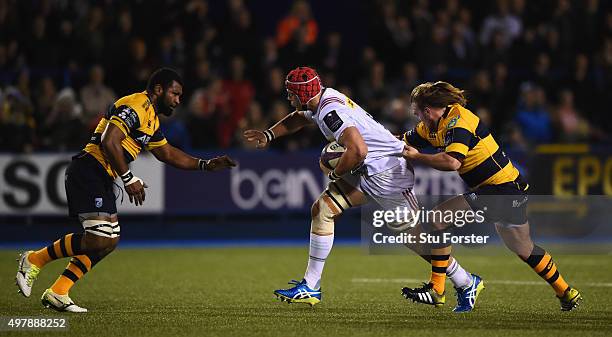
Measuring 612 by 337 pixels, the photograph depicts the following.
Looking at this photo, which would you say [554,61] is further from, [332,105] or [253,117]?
[332,105]

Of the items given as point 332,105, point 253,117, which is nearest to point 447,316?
point 332,105

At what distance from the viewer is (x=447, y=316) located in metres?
8.75

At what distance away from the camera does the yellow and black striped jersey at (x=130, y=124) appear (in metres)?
8.80

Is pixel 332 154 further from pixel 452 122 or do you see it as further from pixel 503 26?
pixel 503 26

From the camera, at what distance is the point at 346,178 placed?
30.5ft

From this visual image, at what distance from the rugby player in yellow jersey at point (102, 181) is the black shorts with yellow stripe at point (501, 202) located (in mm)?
2120

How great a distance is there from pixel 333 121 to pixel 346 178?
2.12ft

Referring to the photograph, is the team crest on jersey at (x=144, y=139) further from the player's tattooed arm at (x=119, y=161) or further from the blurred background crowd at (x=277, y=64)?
the blurred background crowd at (x=277, y=64)

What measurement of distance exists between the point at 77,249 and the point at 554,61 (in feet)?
41.1

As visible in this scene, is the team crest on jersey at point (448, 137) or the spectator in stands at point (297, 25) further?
the spectator in stands at point (297, 25)

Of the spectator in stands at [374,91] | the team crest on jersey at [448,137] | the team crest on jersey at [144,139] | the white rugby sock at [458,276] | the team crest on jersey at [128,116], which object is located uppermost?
the spectator in stands at [374,91]

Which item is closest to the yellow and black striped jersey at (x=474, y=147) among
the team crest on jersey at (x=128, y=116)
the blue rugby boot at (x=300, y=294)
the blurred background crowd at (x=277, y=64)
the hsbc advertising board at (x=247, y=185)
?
the blue rugby boot at (x=300, y=294)

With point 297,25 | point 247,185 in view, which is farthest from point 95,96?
point 297,25

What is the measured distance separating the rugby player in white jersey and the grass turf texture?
285 mm
